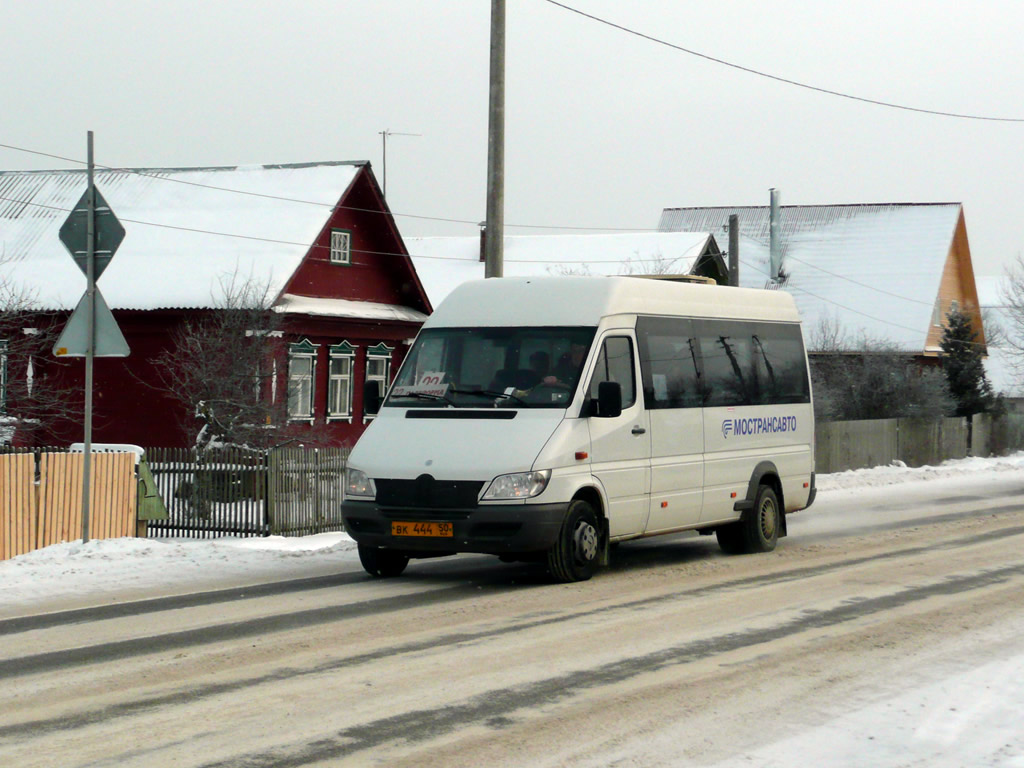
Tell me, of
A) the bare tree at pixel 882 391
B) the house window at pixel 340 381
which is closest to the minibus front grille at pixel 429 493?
the house window at pixel 340 381

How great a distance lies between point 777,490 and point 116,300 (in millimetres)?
18986

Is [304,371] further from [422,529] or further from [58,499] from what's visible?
[422,529]

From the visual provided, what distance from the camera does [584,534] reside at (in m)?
12.5

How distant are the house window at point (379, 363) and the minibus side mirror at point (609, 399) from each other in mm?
22452

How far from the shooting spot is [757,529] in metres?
15.1

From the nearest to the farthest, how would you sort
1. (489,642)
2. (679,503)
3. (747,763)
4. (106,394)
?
(747,763)
(489,642)
(679,503)
(106,394)

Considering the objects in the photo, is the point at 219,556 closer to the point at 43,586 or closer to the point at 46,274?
the point at 43,586

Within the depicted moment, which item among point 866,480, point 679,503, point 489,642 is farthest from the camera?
point 866,480

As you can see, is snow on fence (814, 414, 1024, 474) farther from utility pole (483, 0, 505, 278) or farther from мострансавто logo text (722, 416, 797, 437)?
мострансавто logo text (722, 416, 797, 437)

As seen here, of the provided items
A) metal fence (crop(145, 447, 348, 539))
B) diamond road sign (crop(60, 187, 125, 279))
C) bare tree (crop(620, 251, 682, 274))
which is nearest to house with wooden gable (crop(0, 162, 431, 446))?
metal fence (crop(145, 447, 348, 539))

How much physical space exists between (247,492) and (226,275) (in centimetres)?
1427

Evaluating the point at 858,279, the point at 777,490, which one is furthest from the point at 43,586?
the point at 858,279

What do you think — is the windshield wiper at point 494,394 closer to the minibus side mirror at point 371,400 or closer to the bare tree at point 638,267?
the minibus side mirror at point 371,400

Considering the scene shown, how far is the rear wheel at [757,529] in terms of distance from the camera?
1509 centimetres
